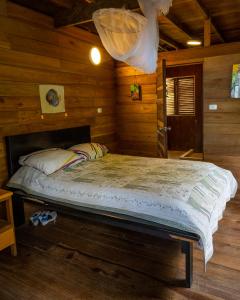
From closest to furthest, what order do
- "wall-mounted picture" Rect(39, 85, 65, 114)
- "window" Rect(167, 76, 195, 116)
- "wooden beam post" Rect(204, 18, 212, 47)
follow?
1. "wall-mounted picture" Rect(39, 85, 65, 114)
2. "wooden beam post" Rect(204, 18, 212, 47)
3. "window" Rect(167, 76, 195, 116)

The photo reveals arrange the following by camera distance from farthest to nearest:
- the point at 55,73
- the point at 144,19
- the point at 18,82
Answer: the point at 55,73 < the point at 18,82 < the point at 144,19

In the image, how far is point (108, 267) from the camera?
7.45ft

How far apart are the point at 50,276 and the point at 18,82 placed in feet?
7.12

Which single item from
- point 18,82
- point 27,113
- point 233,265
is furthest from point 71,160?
point 233,265

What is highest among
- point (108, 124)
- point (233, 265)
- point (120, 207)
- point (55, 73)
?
point (55, 73)

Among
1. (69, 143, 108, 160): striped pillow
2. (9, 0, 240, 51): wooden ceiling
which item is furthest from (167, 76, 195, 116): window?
(69, 143, 108, 160): striped pillow

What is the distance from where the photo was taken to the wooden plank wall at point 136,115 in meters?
4.67

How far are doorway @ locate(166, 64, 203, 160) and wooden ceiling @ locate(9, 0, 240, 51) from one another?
205 centimetres

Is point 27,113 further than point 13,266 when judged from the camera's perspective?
Yes

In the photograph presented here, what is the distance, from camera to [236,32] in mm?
4750

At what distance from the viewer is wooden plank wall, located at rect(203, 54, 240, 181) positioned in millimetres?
3994

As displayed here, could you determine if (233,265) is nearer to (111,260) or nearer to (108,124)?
(111,260)

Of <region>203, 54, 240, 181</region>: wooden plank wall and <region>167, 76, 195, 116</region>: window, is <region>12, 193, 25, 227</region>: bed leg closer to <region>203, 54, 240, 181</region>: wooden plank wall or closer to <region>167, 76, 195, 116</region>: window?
<region>203, 54, 240, 181</region>: wooden plank wall

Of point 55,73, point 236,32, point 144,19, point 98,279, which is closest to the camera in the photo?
point 98,279
